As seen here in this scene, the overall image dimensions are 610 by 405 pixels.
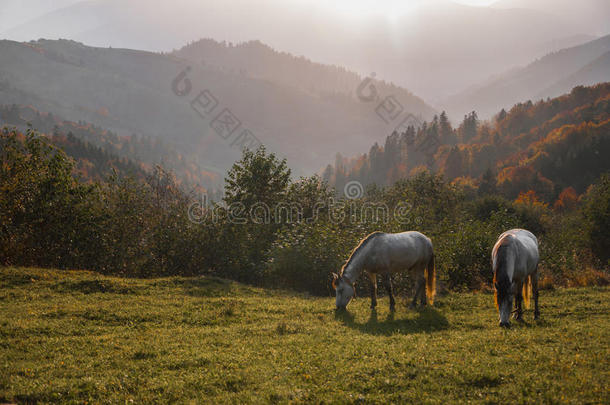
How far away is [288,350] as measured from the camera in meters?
10.1

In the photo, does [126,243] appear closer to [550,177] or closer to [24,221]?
[24,221]

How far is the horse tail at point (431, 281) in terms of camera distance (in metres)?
15.1

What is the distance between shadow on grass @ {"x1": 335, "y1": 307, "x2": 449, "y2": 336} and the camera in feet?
39.4

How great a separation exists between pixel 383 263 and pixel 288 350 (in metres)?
5.96

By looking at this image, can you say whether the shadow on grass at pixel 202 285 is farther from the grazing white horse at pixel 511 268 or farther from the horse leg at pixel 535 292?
the horse leg at pixel 535 292

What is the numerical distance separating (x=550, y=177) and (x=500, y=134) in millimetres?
44151

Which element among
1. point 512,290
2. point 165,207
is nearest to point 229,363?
point 512,290

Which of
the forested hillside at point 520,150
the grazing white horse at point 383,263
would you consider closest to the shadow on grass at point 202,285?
the grazing white horse at point 383,263

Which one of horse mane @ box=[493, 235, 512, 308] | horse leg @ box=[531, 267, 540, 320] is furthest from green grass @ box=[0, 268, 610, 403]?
horse mane @ box=[493, 235, 512, 308]

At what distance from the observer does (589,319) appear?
12078mm

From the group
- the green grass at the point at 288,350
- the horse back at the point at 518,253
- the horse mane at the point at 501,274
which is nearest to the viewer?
the green grass at the point at 288,350

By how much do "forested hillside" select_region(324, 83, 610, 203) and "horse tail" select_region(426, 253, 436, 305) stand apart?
86.1 metres

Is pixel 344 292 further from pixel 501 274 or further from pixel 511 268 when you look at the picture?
pixel 511 268

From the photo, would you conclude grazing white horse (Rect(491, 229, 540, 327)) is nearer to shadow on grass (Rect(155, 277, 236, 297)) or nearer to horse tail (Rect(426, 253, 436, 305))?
horse tail (Rect(426, 253, 436, 305))
